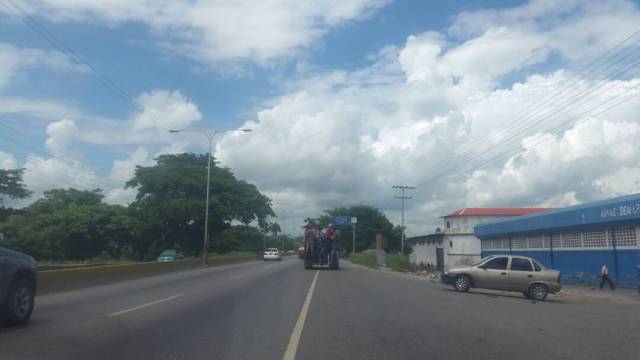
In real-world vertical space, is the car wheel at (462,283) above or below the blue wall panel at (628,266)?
below

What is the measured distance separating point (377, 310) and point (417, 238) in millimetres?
70384

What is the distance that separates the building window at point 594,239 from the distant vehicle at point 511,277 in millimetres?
9945

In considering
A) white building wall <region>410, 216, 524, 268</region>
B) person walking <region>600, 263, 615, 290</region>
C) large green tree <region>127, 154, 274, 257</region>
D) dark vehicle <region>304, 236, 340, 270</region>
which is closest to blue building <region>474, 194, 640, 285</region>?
person walking <region>600, 263, 615, 290</region>

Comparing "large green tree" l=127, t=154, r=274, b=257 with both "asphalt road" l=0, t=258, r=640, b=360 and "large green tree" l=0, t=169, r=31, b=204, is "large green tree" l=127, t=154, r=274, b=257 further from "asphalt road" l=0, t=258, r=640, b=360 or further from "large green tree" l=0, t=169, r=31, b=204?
"asphalt road" l=0, t=258, r=640, b=360

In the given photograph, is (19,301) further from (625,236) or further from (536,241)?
(536,241)

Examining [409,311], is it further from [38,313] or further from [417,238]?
[417,238]

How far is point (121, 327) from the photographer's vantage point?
10773 millimetres

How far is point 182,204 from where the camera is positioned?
200ft

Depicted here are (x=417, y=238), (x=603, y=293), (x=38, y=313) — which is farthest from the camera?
(x=417, y=238)

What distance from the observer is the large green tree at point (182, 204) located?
62.0 meters

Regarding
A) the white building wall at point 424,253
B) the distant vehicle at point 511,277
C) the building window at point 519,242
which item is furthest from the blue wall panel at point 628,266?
the white building wall at point 424,253

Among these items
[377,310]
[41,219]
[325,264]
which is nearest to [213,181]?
[41,219]

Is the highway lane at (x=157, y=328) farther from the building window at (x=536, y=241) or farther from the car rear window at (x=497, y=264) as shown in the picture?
the building window at (x=536, y=241)

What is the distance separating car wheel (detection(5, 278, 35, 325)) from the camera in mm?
10252
